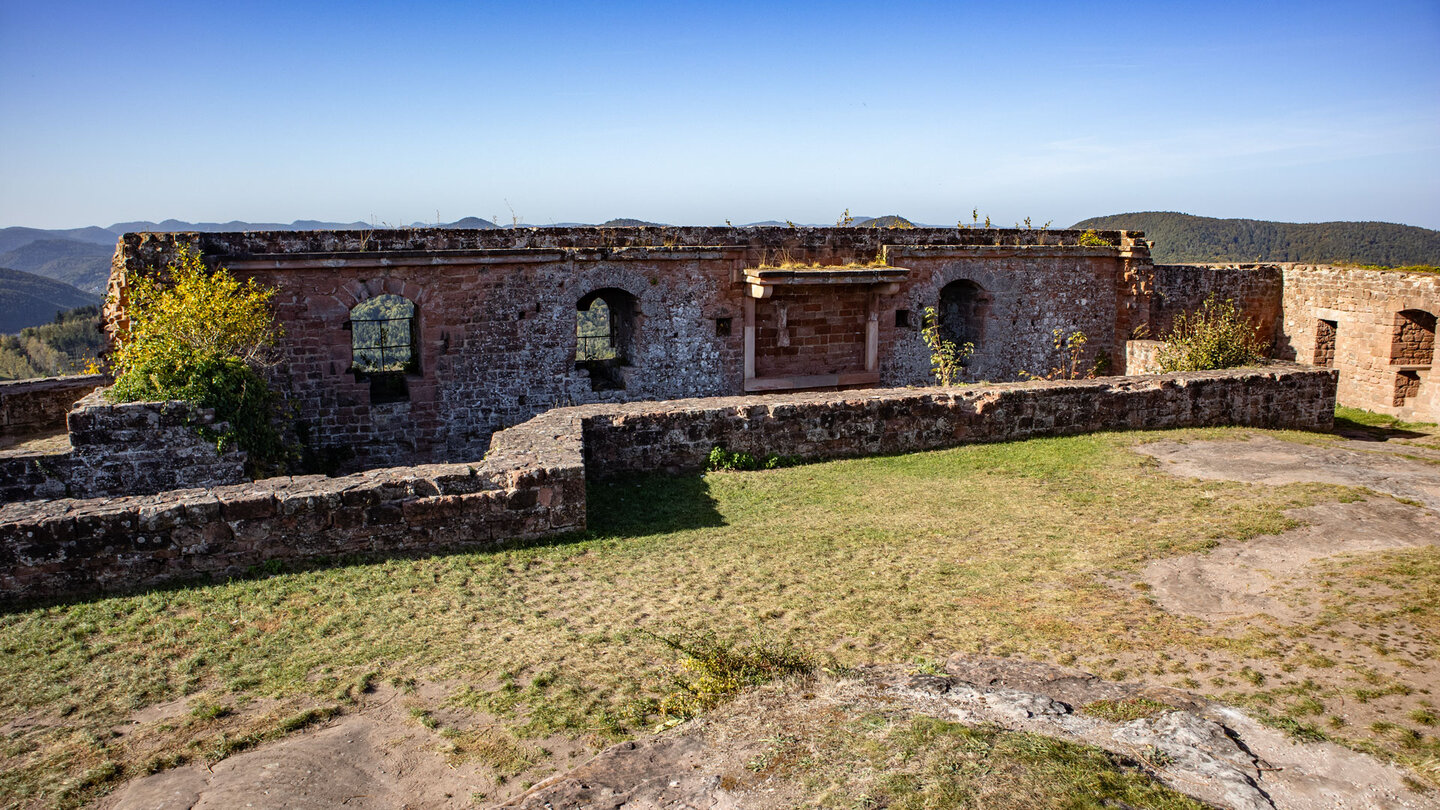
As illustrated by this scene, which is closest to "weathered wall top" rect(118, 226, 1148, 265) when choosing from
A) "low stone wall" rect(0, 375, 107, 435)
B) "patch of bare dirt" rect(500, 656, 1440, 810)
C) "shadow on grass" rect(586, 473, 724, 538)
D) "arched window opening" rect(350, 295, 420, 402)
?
"arched window opening" rect(350, 295, 420, 402)

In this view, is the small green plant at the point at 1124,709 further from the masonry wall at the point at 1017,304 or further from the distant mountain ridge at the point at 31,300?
the distant mountain ridge at the point at 31,300

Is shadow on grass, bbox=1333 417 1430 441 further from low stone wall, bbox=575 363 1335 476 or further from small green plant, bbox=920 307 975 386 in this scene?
small green plant, bbox=920 307 975 386

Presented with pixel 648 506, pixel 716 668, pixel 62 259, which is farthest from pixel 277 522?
pixel 62 259

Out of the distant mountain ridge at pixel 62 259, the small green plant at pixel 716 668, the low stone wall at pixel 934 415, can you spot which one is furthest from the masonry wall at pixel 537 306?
the distant mountain ridge at pixel 62 259

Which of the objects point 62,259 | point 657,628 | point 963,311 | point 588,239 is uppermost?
point 62,259

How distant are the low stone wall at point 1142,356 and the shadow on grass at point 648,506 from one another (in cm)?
908

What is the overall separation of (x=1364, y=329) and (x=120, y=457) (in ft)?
60.4

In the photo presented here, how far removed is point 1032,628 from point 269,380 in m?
9.57

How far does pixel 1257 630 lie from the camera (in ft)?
14.8

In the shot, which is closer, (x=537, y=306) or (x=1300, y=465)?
(x=1300, y=465)

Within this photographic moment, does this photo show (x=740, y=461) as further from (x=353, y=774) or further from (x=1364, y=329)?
(x=1364, y=329)

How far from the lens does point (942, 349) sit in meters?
13.9

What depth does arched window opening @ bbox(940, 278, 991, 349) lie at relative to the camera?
47.6 feet

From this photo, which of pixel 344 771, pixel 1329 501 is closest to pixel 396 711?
pixel 344 771
